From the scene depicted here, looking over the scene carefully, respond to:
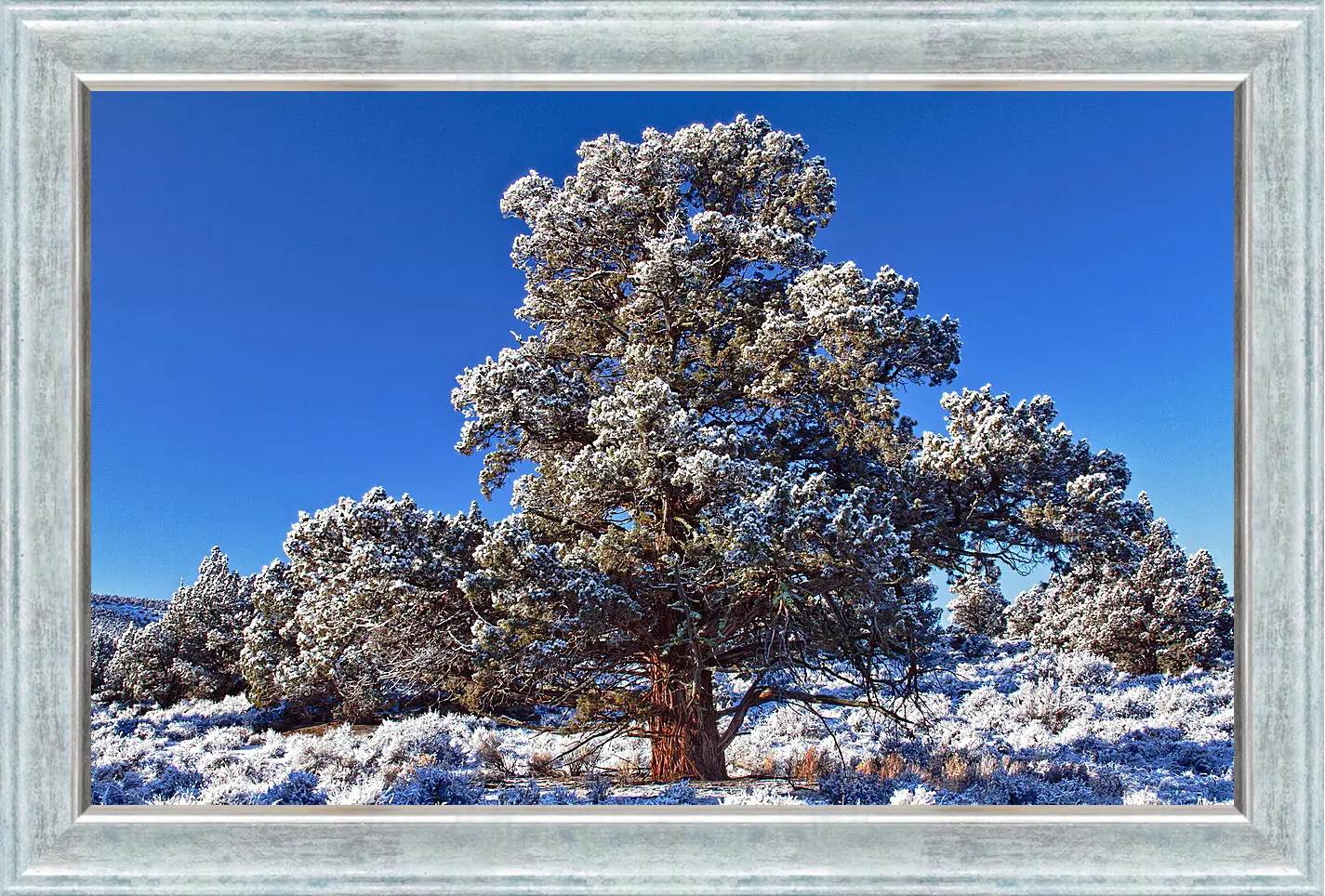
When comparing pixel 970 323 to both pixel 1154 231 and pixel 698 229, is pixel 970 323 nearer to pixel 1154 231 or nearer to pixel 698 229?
pixel 1154 231

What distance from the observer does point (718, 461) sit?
486 centimetres

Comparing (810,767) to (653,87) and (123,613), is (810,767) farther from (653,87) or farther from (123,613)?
(123,613)

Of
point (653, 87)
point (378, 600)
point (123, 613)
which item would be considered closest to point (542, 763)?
point (378, 600)

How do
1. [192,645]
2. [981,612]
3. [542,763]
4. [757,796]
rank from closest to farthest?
[757,796]
[542,763]
[981,612]
[192,645]

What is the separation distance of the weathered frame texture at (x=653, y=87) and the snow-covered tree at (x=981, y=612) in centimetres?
275

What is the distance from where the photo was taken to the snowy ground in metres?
5.62

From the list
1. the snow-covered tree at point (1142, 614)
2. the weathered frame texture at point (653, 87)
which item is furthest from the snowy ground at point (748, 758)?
the weathered frame texture at point (653, 87)

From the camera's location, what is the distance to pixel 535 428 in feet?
19.5

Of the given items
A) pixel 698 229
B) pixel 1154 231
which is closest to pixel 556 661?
pixel 698 229

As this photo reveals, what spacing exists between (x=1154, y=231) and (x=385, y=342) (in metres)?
6.16

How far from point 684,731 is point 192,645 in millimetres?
5085

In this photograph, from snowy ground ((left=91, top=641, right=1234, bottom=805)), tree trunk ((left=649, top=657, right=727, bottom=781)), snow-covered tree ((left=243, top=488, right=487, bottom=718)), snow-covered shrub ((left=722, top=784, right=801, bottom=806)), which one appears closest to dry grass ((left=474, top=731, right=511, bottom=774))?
snowy ground ((left=91, top=641, right=1234, bottom=805))

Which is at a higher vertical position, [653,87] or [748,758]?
[653,87]

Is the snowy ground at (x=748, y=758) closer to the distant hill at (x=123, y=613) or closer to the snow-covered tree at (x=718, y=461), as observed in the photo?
the snow-covered tree at (x=718, y=461)
